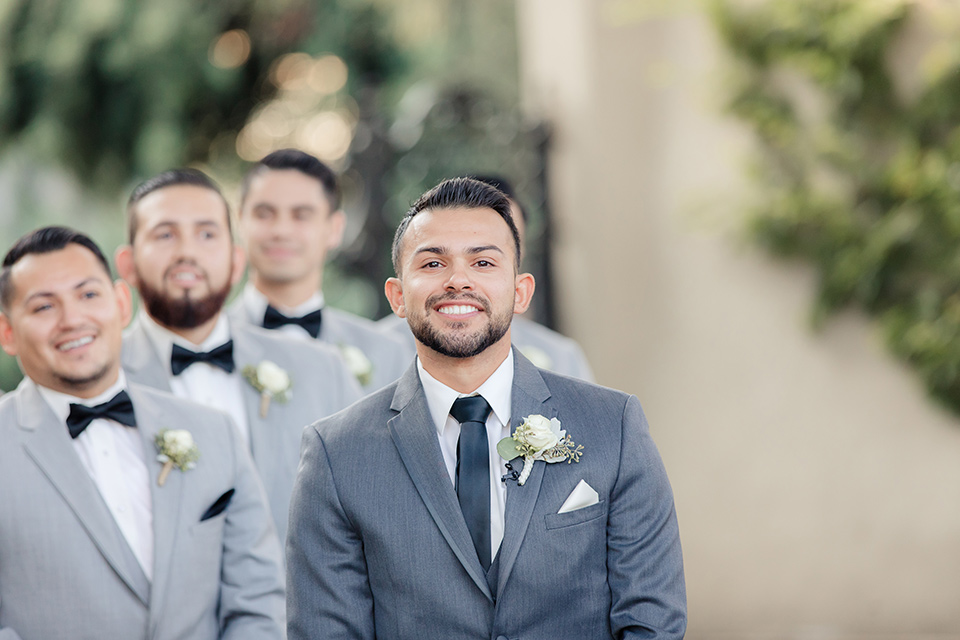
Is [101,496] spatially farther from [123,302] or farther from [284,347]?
[284,347]

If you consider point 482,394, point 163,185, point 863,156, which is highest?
point 863,156

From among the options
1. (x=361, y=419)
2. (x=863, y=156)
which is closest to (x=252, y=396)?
(x=361, y=419)

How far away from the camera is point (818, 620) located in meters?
6.49

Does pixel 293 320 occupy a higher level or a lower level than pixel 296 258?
lower

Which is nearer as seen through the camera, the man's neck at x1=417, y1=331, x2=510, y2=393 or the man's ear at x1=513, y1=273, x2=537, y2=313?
the man's neck at x1=417, y1=331, x2=510, y2=393

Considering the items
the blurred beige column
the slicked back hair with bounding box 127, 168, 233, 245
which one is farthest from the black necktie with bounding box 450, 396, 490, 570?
the blurred beige column

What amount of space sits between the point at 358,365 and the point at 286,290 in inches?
17.8

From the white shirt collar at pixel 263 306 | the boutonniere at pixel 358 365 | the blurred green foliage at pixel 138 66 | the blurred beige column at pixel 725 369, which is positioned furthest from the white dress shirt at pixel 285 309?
the blurred green foliage at pixel 138 66

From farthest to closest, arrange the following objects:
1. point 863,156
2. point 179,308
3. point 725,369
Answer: point 725,369, point 863,156, point 179,308

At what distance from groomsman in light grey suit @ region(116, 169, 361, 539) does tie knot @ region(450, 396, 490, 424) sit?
1493mm

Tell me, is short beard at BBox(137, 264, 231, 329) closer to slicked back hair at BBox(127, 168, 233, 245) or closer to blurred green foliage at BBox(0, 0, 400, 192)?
slicked back hair at BBox(127, 168, 233, 245)

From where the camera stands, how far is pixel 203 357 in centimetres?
385

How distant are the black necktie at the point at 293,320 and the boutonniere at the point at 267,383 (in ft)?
2.19

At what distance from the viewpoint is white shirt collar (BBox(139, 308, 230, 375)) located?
152 inches
